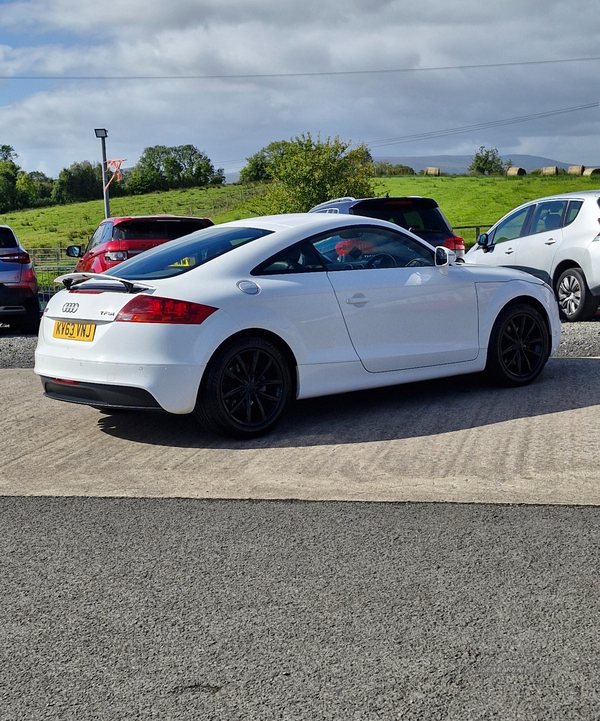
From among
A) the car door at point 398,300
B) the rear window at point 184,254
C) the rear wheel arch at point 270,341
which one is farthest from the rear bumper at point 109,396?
the car door at point 398,300

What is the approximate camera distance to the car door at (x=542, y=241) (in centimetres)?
1242

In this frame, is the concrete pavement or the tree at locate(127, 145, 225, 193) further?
the tree at locate(127, 145, 225, 193)

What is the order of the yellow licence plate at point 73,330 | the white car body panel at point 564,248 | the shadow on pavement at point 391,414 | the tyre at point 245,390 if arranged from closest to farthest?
the tyre at point 245,390 → the yellow licence plate at point 73,330 → the shadow on pavement at point 391,414 → the white car body panel at point 564,248

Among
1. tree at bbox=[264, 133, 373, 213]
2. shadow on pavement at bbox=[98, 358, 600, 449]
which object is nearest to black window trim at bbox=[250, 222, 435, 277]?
shadow on pavement at bbox=[98, 358, 600, 449]

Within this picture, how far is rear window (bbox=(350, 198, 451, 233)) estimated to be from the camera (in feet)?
39.4

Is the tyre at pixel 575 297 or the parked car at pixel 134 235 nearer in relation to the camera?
the tyre at pixel 575 297

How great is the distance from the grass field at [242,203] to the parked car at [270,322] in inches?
1628

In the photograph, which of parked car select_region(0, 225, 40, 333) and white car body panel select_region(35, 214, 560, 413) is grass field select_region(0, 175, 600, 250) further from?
white car body panel select_region(35, 214, 560, 413)

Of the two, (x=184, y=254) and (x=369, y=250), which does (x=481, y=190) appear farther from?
(x=184, y=254)

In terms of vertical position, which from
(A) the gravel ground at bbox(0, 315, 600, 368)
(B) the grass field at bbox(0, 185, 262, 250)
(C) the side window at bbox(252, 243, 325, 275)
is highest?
(B) the grass field at bbox(0, 185, 262, 250)

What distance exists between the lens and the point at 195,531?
4.46 m

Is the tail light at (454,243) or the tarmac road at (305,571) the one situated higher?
the tail light at (454,243)

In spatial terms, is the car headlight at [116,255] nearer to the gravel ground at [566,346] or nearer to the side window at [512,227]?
the gravel ground at [566,346]

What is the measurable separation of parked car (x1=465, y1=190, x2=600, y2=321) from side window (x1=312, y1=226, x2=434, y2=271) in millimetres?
4768
